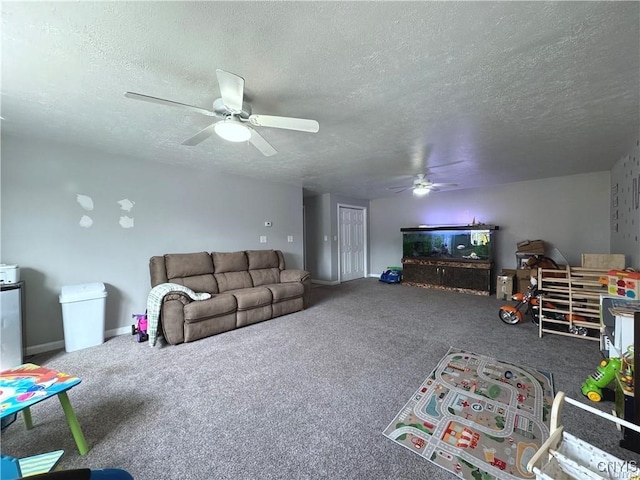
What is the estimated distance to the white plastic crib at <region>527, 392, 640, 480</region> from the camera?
0.94m

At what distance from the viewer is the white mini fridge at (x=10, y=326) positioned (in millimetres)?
2275

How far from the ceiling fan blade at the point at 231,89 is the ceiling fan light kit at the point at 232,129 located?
0.31 feet

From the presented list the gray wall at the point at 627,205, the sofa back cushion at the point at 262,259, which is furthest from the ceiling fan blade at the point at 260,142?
the gray wall at the point at 627,205

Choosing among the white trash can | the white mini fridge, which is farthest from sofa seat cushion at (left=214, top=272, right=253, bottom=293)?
the white mini fridge

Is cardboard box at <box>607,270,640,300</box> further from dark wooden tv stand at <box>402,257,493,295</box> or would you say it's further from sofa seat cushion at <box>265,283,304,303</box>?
sofa seat cushion at <box>265,283,304,303</box>

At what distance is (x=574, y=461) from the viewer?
99 cm

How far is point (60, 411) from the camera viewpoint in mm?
1830

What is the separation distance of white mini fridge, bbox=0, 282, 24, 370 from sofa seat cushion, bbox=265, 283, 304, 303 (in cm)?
252

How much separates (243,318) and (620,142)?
16.3 feet

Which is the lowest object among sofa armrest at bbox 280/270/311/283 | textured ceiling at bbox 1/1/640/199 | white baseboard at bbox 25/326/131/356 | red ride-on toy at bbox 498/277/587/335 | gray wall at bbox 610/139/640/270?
white baseboard at bbox 25/326/131/356

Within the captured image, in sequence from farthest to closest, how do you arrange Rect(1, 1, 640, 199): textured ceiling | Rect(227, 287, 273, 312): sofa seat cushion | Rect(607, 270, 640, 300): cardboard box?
Rect(227, 287, 273, 312): sofa seat cushion
Rect(607, 270, 640, 300): cardboard box
Rect(1, 1, 640, 199): textured ceiling

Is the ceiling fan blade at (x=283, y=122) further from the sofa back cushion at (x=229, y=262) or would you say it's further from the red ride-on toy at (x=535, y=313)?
the red ride-on toy at (x=535, y=313)

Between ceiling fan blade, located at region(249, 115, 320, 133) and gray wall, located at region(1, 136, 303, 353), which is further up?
ceiling fan blade, located at region(249, 115, 320, 133)

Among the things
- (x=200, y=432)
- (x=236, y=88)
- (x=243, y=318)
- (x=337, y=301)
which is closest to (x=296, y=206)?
(x=337, y=301)
